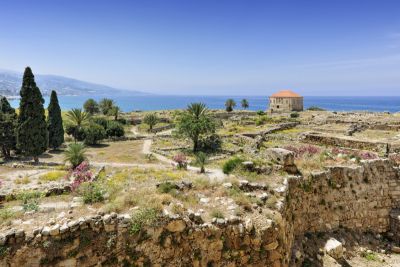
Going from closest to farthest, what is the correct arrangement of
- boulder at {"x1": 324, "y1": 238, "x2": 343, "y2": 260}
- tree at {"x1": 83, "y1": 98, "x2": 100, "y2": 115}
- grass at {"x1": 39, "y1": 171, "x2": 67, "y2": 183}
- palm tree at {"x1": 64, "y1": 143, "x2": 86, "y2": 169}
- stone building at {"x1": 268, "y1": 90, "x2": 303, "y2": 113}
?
boulder at {"x1": 324, "y1": 238, "x2": 343, "y2": 260}
grass at {"x1": 39, "y1": 171, "x2": 67, "y2": 183}
palm tree at {"x1": 64, "y1": 143, "x2": 86, "y2": 169}
tree at {"x1": 83, "y1": 98, "x2": 100, "y2": 115}
stone building at {"x1": 268, "y1": 90, "x2": 303, "y2": 113}

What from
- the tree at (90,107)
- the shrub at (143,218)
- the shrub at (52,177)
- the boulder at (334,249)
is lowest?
the shrub at (52,177)

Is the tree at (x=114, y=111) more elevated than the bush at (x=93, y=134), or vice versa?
the tree at (x=114, y=111)

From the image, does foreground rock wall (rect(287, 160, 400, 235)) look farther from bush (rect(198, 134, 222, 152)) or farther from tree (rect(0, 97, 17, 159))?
tree (rect(0, 97, 17, 159))

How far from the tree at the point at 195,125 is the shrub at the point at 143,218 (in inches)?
1083

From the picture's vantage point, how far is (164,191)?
8516 millimetres

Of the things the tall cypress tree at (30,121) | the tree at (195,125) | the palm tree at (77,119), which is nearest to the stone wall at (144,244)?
the tall cypress tree at (30,121)

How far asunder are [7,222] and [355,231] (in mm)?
12473

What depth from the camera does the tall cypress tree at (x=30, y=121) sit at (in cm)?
2884

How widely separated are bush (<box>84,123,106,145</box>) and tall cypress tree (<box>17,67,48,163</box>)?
11105 millimetres

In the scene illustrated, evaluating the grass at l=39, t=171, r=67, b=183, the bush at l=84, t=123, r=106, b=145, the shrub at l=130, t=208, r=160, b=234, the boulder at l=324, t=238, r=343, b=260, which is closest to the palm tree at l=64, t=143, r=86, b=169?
the grass at l=39, t=171, r=67, b=183

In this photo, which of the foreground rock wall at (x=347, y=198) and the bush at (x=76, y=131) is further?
the bush at (x=76, y=131)

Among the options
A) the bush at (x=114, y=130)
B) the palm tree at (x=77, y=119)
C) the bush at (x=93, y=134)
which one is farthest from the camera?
the bush at (x=114, y=130)

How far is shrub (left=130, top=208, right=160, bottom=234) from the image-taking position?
6496mm

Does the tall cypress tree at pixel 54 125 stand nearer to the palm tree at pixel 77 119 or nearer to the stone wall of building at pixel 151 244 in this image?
the palm tree at pixel 77 119
